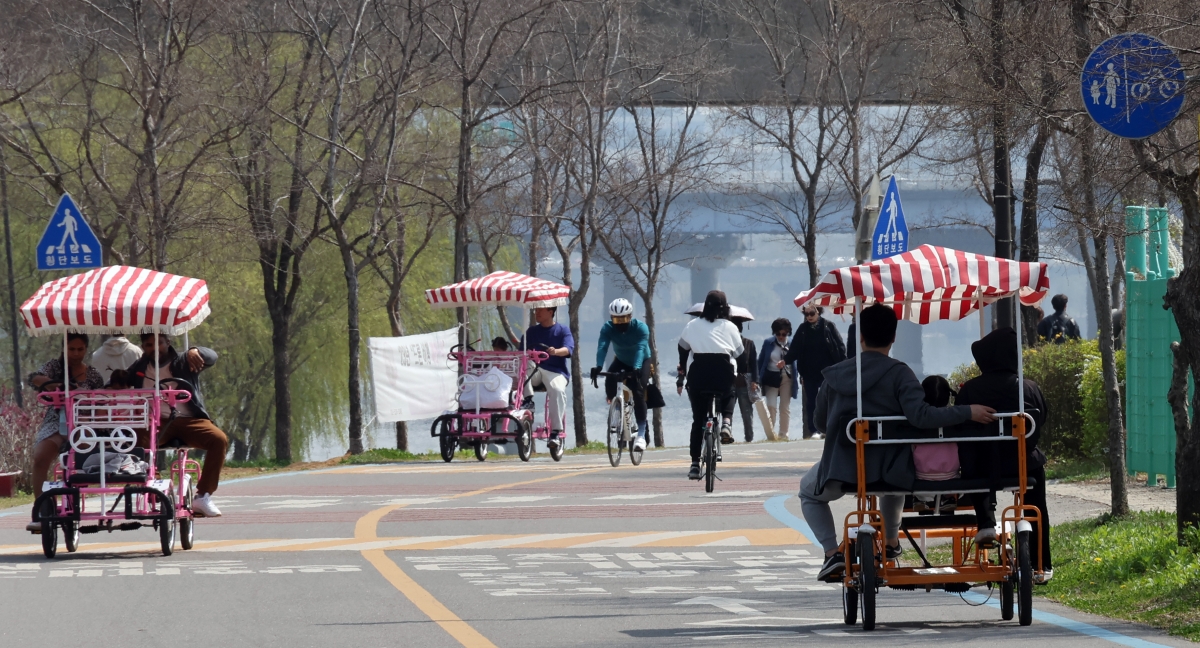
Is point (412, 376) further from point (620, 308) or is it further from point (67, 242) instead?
point (67, 242)

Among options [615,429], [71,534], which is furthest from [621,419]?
[71,534]

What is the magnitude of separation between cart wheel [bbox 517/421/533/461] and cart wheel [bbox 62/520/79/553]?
1039cm

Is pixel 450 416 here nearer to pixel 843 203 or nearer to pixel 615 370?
pixel 615 370

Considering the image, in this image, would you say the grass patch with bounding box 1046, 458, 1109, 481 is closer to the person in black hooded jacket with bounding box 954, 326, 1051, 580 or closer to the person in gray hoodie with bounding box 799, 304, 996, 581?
the person in black hooded jacket with bounding box 954, 326, 1051, 580

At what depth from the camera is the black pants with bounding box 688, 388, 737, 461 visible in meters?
16.4

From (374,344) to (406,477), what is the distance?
7.45 meters

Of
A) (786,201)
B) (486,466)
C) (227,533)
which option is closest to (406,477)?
(486,466)

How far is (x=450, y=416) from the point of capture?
2269cm

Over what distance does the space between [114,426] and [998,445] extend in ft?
21.9

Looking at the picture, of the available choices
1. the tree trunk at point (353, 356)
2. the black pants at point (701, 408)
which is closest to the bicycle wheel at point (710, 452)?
the black pants at point (701, 408)

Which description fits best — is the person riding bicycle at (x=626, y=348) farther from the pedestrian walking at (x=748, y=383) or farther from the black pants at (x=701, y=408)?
the black pants at (x=701, y=408)

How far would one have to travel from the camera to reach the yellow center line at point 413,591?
28.1 ft

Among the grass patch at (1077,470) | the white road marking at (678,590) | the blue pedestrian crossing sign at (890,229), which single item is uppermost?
the blue pedestrian crossing sign at (890,229)

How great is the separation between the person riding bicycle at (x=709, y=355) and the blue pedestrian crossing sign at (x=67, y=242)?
22.3 ft
